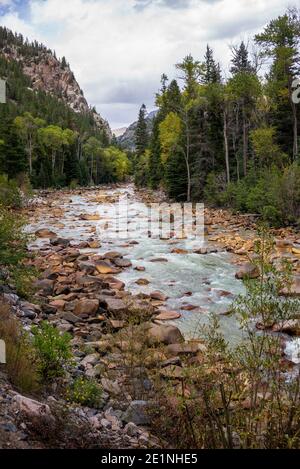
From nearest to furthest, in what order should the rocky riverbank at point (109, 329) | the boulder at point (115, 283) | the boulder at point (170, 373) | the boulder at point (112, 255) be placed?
the rocky riverbank at point (109, 329) < the boulder at point (170, 373) < the boulder at point (115, 283) < the boulder at point (112, 255)

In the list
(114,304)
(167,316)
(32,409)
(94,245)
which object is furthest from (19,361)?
(94,245)

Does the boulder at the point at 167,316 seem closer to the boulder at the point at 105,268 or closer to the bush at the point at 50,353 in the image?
the bush at the point at 50,353

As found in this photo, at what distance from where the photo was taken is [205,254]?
56.9 ft

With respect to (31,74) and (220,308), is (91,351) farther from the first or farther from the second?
(31,74)

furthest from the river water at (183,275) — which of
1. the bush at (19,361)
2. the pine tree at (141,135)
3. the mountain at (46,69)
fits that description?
the mountain at (46,69)

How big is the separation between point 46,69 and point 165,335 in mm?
182635

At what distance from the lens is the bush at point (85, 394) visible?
5.61 m

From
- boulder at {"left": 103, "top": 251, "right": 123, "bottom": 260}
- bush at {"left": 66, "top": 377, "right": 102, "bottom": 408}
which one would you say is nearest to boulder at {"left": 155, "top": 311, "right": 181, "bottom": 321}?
bush at {"left": 66, "top": 377, "right": 102, "bottom": 408}

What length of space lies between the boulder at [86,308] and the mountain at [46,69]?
516 ft

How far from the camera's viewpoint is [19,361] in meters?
5.52

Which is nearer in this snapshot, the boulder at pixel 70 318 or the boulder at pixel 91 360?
the boulder at pixel 91 360

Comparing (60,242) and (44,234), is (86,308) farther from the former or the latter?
(44,234)
